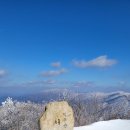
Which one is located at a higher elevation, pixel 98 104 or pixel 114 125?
pixel 98 104

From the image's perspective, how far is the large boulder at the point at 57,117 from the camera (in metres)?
13.0

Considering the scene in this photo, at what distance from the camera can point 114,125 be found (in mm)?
15562

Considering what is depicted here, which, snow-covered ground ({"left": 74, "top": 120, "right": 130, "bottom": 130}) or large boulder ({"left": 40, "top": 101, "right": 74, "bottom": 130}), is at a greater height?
large boulder ({"left": 40, "top": 101, "right": 74, "bottom": 130})

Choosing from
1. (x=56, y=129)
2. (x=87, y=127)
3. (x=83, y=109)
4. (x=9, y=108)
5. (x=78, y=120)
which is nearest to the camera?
(x=56, y=129)

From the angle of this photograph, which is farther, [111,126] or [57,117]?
[111,126]

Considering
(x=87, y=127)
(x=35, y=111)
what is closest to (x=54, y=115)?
(x=87, y=127)

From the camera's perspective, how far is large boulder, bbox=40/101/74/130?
13031 millimetres

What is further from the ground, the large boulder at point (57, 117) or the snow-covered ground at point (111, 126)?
the large boulder at point (57, 117)

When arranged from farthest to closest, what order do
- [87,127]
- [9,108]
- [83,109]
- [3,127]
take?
[9,108] < [3,127] < [83,109] < [87,127]

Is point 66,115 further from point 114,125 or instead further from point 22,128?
point 22,128

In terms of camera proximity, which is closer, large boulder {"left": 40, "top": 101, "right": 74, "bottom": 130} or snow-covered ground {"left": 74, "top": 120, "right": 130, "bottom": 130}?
large boulder {"left": 40, "top": 101, "right": 74, "bottom": 130}

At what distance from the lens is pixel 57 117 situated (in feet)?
43.9

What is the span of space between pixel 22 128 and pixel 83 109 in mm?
7572

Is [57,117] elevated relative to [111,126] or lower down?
elevated
